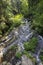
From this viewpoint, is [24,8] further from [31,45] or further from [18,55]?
[18,55]

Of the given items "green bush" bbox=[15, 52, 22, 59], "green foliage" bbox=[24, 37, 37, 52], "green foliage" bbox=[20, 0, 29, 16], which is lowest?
"green foliage" bbox=[20, 0, 29, 16]

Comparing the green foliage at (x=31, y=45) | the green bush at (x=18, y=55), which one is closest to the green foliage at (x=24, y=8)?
the green foliage at (x=31, y=45)

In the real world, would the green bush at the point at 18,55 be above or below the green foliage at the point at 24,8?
above

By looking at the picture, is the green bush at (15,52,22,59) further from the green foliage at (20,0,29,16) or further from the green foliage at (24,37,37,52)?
the green foliage at (20,0,29,16)

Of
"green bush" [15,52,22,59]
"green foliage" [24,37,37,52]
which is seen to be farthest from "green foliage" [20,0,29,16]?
"green bush" [15,52,22,59]

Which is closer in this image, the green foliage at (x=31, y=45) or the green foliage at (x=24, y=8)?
the green foliage at (x=31, y=45)

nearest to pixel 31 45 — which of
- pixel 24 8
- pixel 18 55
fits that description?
pixel 18 55

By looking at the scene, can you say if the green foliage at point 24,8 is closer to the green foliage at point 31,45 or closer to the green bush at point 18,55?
the green foliage at point 31,45

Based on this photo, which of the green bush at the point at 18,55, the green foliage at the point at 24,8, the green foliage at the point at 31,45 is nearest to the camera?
the green bush at the point at 18,55

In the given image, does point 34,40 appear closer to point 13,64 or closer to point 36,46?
point 36,46

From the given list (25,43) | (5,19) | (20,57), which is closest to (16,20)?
(5,19)
